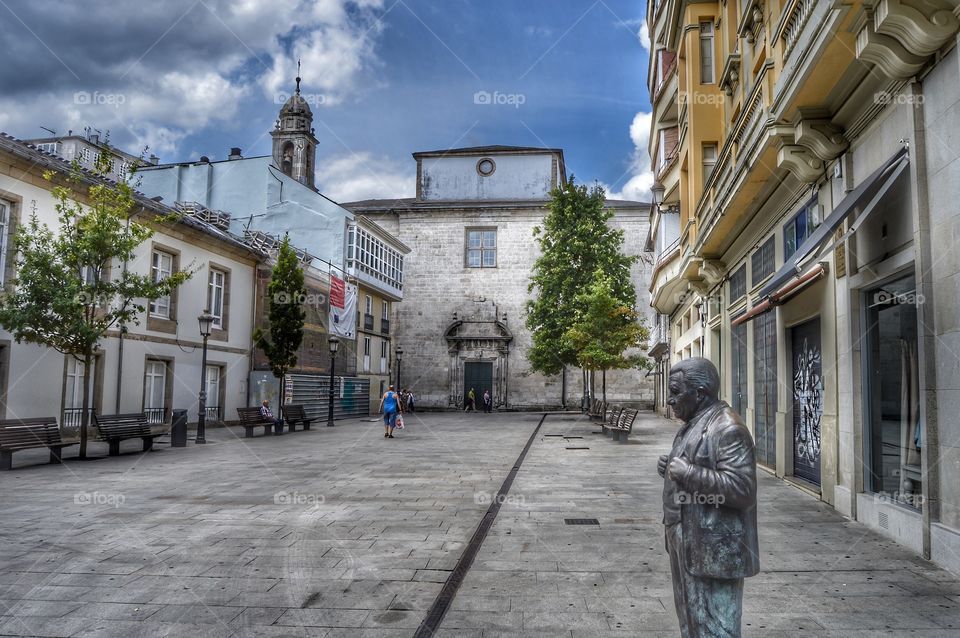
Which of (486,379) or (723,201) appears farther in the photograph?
(486,379)

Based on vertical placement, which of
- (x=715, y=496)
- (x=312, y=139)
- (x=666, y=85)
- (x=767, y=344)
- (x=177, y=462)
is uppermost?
(x=312, y=139)

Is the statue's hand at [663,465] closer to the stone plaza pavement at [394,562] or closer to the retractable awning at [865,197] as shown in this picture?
the stone plaza pavement at [394,562]

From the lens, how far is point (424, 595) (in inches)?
195

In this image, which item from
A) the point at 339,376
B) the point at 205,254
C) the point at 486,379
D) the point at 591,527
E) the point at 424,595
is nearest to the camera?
the point at 424,595

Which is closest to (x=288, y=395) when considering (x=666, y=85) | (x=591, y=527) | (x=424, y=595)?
(x=666, y=85)

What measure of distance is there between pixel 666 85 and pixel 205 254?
16.6 meters

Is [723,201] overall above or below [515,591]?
above

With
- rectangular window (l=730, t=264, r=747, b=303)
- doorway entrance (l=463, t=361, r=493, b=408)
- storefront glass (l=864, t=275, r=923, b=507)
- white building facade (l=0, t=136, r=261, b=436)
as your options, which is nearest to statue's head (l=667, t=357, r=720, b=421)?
storefront glass (l=864, t=275, r=923, b=507)

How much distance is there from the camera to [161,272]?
882 inches

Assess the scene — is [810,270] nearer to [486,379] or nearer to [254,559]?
[254,559]

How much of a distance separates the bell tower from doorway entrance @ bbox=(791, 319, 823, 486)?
3708 cm

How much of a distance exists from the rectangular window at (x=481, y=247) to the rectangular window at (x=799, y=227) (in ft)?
116

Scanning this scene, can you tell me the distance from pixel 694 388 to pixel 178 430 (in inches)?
649

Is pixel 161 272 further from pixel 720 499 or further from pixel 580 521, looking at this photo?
pixel 720 499
